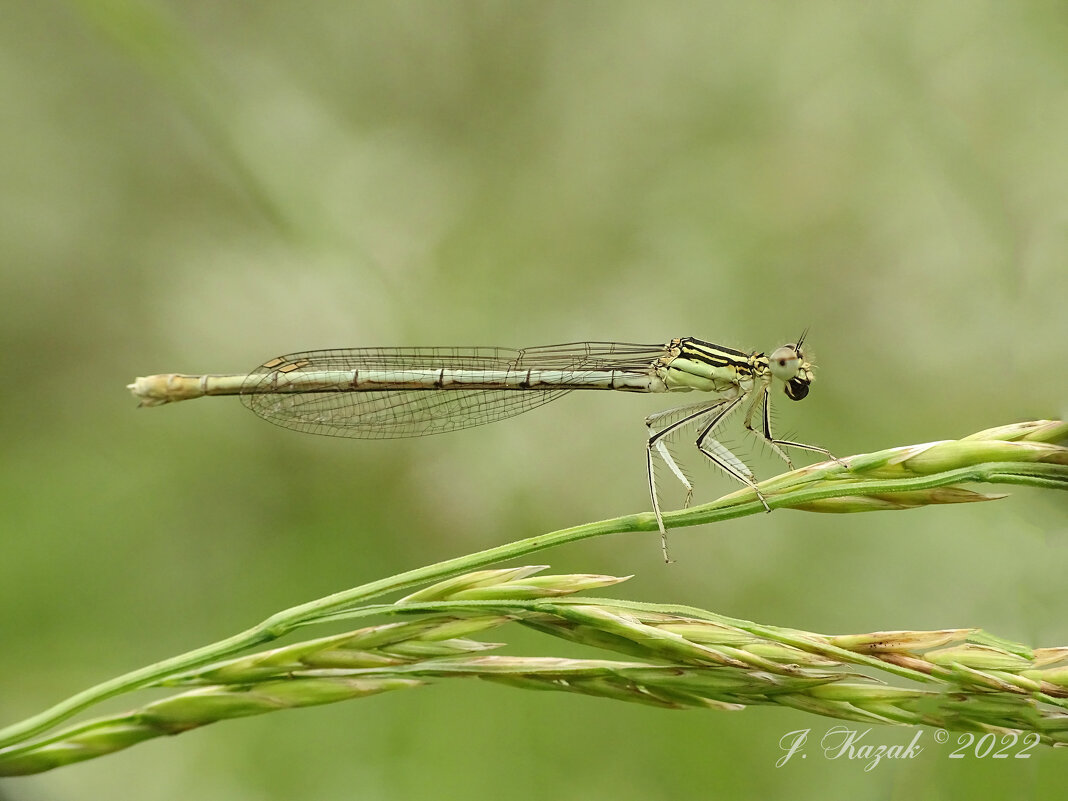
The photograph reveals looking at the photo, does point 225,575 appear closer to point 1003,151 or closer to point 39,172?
point 39,172

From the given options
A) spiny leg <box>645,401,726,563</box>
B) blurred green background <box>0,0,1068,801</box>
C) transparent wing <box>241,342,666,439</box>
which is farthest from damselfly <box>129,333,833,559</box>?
blurred green background <box>0,0,1068,801</box>

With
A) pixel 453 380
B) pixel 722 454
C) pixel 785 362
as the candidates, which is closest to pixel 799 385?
pixel 785 362

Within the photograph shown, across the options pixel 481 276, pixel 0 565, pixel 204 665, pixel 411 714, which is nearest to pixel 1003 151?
pixel 481 276

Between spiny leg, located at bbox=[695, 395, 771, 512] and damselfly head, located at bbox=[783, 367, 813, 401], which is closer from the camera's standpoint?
spiny leg, located at bbox=[695, 395, 771, 512]

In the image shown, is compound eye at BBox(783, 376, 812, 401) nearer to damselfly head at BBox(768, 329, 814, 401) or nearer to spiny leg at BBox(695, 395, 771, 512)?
damselfly head at BBox(768, 329, 814, 401)

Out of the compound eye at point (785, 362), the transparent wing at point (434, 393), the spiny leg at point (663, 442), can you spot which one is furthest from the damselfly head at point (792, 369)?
the transparent wing at point (434, 393)

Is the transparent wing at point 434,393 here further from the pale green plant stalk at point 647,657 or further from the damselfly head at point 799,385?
the pale green plant stalk at point 647,657

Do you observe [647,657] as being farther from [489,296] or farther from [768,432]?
[489,296]
